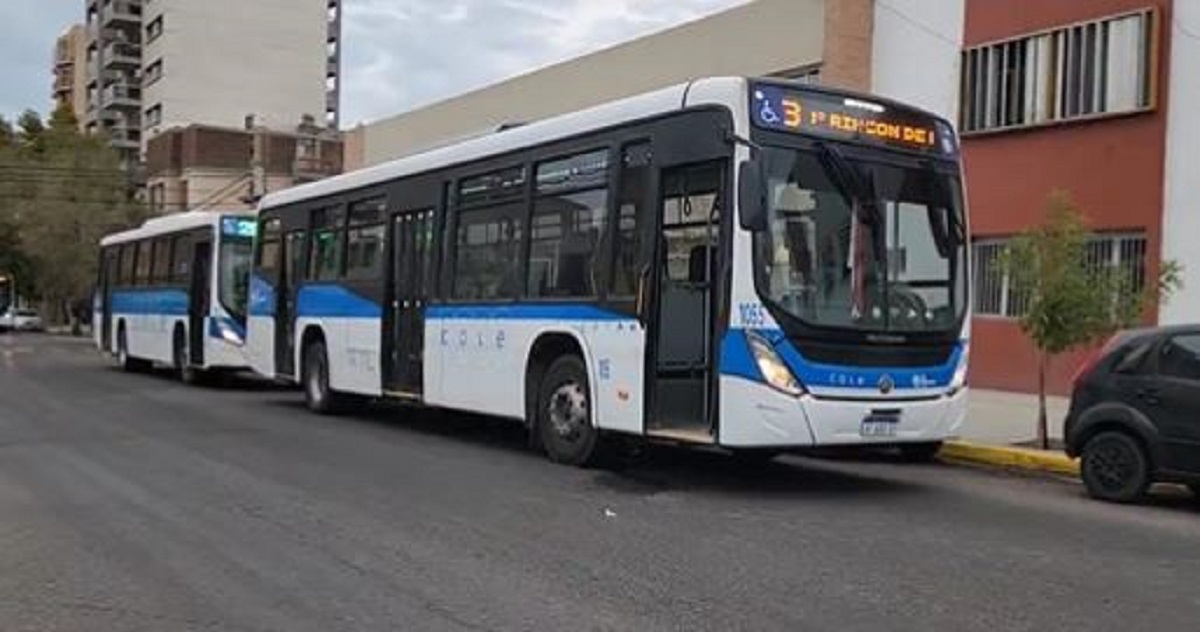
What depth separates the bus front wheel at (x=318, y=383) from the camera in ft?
61.1

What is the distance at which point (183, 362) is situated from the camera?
2622 centimetres

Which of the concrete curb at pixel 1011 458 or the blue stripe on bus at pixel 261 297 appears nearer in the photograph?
the concrete curb at pixel 1011 458

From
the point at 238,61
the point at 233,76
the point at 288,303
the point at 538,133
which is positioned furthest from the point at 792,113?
the point at 238,61

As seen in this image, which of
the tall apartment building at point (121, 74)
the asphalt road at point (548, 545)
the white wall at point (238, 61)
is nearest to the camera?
the asphalt road at point (548, 545)

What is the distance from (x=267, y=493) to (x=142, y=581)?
3362 millimetres

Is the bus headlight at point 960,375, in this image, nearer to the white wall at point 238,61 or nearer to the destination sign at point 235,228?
the destination sign at point 235,228

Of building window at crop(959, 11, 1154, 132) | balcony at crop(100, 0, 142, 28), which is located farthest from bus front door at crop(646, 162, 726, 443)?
balcony at crop(100, 0, 142, 28)

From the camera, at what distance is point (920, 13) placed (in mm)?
24078

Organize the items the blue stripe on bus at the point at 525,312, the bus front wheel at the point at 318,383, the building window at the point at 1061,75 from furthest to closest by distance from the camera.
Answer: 1. the building window at the point at 1061,75
2. the bus front wheel at the point at 318,383
3. the blue stripe on bus at the point at 525,312

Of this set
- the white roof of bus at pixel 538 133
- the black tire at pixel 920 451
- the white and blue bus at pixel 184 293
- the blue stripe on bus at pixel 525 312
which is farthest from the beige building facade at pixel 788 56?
the black tire at pixel 920 451

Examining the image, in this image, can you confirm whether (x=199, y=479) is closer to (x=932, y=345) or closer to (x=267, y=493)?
(x=267, y=493)

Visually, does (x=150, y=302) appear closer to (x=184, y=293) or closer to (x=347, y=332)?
(x=184, y=293)

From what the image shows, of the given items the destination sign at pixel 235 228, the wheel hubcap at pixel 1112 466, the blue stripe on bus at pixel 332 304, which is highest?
the destination sign at pixel 235 228

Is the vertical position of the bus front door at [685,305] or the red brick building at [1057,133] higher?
the red brick building at [1057,133]
